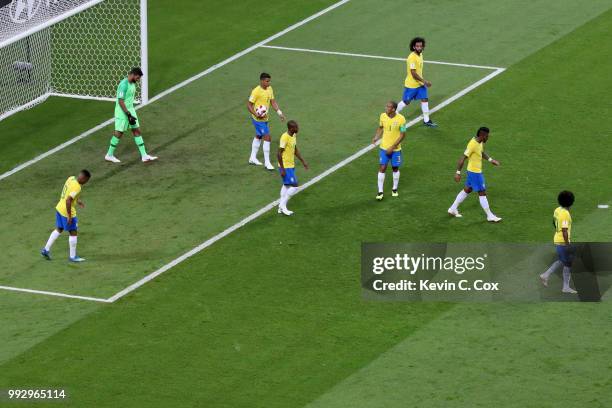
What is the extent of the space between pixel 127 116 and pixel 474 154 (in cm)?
839

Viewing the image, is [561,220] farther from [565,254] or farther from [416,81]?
[416,81]

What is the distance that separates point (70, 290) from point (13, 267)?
1673 millimetres

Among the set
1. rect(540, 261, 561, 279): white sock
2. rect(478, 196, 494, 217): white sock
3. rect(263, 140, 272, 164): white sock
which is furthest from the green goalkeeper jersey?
rect(540, 261, 561, 279): white sock

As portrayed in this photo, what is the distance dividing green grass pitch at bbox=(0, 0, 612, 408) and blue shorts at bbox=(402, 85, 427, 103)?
2.36 feet

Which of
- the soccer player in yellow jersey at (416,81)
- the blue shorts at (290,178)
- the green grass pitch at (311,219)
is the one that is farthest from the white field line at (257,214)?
the blue shorts at (290,178)

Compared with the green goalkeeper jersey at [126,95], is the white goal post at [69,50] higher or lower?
higher

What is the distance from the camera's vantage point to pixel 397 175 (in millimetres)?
31984

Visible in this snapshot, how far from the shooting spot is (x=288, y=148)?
30.9 metres

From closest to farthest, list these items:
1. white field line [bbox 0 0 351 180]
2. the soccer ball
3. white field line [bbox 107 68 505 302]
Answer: white field line [bbox 107 68 505 302], the soccer ball, white field line [bbox 0 0 351 180]

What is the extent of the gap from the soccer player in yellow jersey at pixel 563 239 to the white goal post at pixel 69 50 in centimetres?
1300

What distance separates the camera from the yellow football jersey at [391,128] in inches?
1239

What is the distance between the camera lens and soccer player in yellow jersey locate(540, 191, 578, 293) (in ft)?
88.8

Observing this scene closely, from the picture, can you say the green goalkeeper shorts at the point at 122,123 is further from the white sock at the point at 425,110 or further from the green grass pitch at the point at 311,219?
the white sock at the point at 425,110

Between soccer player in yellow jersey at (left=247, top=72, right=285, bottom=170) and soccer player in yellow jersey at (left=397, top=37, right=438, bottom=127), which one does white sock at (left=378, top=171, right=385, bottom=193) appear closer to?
soccer player in yellow jersey at (left=247, top=72, right=285, bottom=170)
